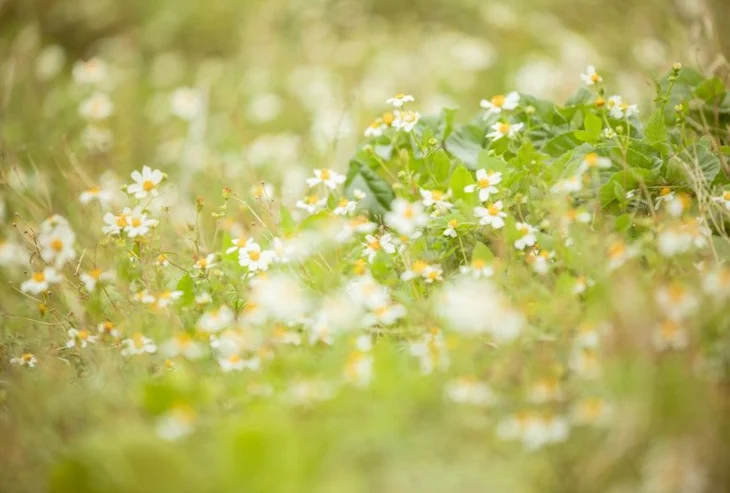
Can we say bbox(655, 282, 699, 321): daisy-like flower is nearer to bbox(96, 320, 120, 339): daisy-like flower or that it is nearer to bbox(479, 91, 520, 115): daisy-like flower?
bbox(479, 91, 520, 115): daisy-like flower

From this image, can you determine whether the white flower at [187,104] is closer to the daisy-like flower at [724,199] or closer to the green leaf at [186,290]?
the green leaf at [186,290]

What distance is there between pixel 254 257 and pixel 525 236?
606 mm

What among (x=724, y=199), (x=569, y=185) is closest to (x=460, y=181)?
(x=569, y=185)

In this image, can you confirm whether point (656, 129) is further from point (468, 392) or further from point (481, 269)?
point (468, 392)

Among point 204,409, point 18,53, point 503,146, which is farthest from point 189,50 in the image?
point 204,409

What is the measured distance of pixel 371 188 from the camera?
5.91 feet

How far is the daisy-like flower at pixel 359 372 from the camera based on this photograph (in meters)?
1.03

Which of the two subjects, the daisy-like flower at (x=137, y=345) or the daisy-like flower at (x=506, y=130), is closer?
the daisy-like flower at (x=137, y=345)

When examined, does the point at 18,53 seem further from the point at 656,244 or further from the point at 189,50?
the point at 656,244

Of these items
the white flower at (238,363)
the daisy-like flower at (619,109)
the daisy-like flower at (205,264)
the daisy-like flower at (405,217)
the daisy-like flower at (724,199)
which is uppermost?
the daisy-like flower at (405,217)

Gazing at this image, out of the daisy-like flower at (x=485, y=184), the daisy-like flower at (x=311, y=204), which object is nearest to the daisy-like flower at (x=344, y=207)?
the daisy-like flower at (x=311, y=204)

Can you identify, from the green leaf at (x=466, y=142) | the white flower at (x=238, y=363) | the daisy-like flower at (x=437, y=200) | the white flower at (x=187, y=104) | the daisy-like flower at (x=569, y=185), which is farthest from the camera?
the white flower at (x=187, y=104)

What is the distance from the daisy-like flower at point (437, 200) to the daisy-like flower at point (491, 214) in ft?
0.27

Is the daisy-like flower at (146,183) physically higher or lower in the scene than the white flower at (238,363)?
higher
